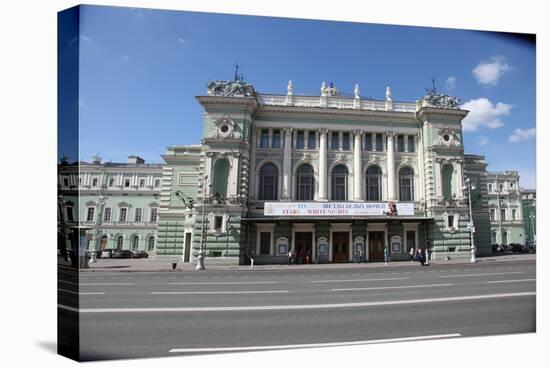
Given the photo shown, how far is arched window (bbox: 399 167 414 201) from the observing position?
2445cm

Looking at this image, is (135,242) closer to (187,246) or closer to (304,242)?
(187,246)

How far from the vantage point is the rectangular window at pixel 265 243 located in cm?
2269

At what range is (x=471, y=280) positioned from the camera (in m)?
11.2

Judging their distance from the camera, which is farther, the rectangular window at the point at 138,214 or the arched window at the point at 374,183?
the rectangular window at the point at 138,214

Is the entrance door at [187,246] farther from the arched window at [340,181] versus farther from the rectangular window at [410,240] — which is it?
the rectangular window at [410,240]

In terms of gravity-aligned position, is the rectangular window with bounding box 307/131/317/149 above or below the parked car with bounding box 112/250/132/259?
above

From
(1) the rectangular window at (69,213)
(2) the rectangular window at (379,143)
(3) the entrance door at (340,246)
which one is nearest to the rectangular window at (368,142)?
(2) the rectangular window at (379,143)

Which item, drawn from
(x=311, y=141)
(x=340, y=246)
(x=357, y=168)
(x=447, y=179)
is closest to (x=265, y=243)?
(x=340, y=246)

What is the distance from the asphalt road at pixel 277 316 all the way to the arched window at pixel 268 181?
47.3 ft

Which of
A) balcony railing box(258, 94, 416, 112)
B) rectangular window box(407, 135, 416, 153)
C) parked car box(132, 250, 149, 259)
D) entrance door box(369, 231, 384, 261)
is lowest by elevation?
parked car box(132, 250, 149, 259)

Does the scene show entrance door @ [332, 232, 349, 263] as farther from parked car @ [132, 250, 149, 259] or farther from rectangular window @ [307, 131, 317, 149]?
parked car @ [132, 250, 149, 259]

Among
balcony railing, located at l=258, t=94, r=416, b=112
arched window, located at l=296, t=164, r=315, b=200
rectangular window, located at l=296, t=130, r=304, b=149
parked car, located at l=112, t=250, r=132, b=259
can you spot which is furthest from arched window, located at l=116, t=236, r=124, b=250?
rectangular window, located at l=296, t=130, r=304, b=149

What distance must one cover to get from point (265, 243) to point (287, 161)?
610cm

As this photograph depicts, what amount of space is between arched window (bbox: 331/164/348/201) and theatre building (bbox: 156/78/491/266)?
0.07m
